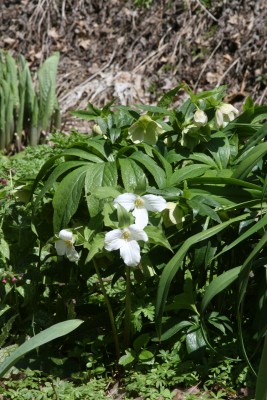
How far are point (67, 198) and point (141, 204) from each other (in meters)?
0.29

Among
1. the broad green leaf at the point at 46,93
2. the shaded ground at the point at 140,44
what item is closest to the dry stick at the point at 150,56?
the shaded ground at the point at 140,44

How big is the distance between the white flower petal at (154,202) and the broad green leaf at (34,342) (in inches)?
18.6

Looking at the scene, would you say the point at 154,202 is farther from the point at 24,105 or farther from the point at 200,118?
the point at 24,105

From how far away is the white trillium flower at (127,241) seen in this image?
2.38 metres

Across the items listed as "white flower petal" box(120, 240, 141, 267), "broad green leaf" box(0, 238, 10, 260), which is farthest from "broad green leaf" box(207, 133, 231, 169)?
"broad green leaf" box(0, 238, 10, 260)

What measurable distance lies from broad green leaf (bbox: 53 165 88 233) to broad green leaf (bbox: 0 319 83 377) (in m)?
0.46

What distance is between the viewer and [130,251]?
94.0 inches

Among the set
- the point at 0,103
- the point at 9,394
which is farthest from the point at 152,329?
the point at 0,103

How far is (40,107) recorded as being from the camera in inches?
227

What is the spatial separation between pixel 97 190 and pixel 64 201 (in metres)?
0.19

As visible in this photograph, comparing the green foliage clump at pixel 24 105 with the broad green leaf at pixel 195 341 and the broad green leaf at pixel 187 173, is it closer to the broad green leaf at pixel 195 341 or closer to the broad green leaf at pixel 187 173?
the broad green leaf at pixel 187 173

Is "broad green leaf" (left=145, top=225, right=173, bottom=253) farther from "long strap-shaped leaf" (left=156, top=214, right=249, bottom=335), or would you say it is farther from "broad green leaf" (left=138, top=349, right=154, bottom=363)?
"broad green leaf" (left=138, top=349, right=154, bottom=363)

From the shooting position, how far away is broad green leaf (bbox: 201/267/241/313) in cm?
232

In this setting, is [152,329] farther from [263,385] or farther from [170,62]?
[170,62]
